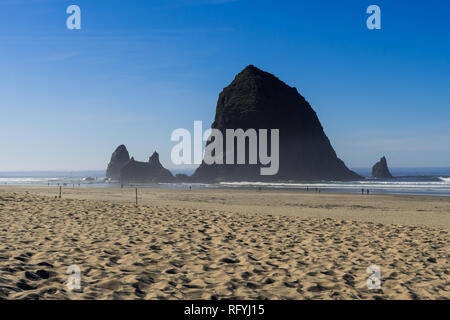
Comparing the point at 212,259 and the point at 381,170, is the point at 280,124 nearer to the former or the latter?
the point at 381,170

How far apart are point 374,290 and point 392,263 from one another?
2206mm

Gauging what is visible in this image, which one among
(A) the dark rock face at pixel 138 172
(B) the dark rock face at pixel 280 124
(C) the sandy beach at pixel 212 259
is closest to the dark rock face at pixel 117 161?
(A) the dark rock face at pixel 138 172

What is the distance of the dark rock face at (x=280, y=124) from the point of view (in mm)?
102562

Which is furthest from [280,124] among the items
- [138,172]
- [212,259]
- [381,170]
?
[212,259]

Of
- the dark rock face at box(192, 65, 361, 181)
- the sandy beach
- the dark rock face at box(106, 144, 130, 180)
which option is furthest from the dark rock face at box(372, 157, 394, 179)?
the sandy beach

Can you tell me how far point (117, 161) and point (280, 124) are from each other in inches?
2879

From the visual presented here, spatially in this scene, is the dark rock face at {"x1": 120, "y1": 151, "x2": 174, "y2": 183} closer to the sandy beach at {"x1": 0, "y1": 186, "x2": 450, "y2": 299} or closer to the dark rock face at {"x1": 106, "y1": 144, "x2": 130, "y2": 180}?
the dark rock face at {"x1": 106, "y1": 144, "x2": 130, "y2": 180}

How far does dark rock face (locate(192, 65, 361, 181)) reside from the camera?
102562mm

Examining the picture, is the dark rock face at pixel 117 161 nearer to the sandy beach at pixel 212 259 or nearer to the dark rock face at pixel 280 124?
the dark rock face at pixel 280 124

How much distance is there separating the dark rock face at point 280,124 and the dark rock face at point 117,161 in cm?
5306

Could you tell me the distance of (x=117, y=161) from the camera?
14588 centimetres

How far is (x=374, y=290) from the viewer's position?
234 inches

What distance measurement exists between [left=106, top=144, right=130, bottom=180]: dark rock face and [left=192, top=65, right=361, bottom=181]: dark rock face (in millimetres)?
53059
